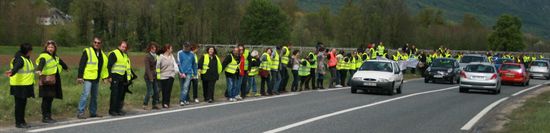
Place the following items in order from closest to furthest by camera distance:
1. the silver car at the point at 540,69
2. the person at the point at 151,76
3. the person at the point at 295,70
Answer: the person at the point at 151,76
the person at the point at 295,70
the silver car at the point at 540,69

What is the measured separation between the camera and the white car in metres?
23.0

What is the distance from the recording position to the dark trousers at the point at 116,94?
13.9 metres

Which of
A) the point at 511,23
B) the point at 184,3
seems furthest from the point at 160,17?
the point at 511,23

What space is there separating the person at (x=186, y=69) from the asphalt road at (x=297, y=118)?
1.82 ft

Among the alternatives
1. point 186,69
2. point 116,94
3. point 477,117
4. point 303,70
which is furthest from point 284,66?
point 116,94

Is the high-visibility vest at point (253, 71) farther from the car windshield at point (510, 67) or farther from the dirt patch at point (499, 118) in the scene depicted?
the car windshield at point (510, 67)

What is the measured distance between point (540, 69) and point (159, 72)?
35.1 metres

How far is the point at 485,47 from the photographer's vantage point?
11938cm

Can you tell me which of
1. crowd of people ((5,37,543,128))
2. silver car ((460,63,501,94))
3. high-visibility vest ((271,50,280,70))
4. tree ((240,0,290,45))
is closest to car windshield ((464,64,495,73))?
silver car ((460,63,501,94))

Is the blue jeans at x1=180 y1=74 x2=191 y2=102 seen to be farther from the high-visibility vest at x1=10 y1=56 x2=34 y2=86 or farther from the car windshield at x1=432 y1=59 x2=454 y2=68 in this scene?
the car windshield at x1=432 y1=59 x2=454 y2=68

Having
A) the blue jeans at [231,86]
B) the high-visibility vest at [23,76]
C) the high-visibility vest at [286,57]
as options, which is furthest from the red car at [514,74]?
the high-visibility vest at [23,76]

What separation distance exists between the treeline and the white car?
48.9 m

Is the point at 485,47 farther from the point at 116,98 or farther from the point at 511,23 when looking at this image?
the point at 116,98

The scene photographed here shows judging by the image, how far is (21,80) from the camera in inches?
463
